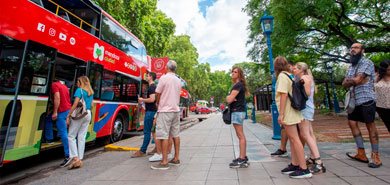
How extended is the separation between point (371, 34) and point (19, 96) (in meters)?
14.2

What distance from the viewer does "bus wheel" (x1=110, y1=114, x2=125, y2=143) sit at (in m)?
6.25

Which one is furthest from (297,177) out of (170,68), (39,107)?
(39,107)

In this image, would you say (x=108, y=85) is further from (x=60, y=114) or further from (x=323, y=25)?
(x=323, y=25)

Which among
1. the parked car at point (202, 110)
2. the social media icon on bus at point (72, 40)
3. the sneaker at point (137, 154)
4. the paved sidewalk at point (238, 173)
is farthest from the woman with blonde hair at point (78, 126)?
the parked car at point (202, 110)

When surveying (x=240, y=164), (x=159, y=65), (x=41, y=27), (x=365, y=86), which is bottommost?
(x=240, y=164)

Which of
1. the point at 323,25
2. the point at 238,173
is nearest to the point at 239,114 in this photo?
the point at 238,173

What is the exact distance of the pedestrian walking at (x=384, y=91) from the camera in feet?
10.6

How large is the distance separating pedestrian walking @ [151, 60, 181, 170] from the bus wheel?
351 centimetres

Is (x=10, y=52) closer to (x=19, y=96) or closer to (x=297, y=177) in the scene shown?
(x=19, y=96)

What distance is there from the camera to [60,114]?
3.78m

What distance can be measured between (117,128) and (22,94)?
Result: 3.40 metres

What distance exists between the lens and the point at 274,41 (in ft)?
36.3

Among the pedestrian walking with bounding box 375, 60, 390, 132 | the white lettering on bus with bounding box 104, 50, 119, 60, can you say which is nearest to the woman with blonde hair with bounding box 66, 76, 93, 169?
the white lettering on bus with bounding box 104, 50, 119, 60

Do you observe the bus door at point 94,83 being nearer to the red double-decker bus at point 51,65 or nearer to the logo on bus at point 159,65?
the red double-decker bus at point 51,65
